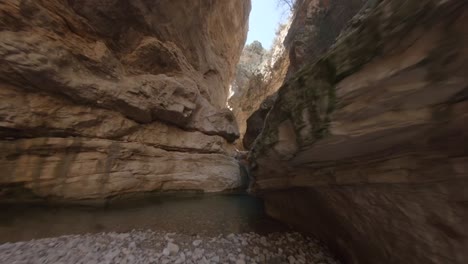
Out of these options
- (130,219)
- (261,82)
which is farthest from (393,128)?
(261,82)

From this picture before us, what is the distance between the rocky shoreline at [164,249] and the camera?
245cm

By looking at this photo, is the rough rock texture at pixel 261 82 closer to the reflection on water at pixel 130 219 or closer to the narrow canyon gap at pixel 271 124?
the narrow canyon gap at pixel 271 124

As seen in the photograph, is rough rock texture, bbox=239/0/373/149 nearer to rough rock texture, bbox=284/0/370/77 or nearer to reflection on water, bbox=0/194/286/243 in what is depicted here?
rough rock texture, bbox=284/0/370/77

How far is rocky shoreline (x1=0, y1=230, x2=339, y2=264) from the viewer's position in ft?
8.04

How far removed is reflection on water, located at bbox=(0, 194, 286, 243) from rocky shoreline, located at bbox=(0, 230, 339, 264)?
0.32m

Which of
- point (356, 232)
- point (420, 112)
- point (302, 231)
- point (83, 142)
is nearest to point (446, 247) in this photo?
point (356, 232)

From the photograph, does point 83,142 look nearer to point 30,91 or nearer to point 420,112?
point 30,91

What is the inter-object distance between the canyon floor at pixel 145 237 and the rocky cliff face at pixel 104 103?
2.07 feet

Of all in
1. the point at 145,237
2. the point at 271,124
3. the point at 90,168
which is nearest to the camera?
the point at 271,124

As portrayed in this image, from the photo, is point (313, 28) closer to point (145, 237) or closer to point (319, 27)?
point (319, 27)

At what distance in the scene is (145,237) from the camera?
309cm

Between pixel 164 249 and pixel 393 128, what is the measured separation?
10.7 ft

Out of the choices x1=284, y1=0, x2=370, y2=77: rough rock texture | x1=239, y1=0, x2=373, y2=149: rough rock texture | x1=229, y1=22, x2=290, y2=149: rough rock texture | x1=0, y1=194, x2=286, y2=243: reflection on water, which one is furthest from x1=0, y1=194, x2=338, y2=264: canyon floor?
x1=229, y1=22, x2=290, y2=149: rough rock texture

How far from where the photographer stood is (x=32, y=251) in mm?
2543
